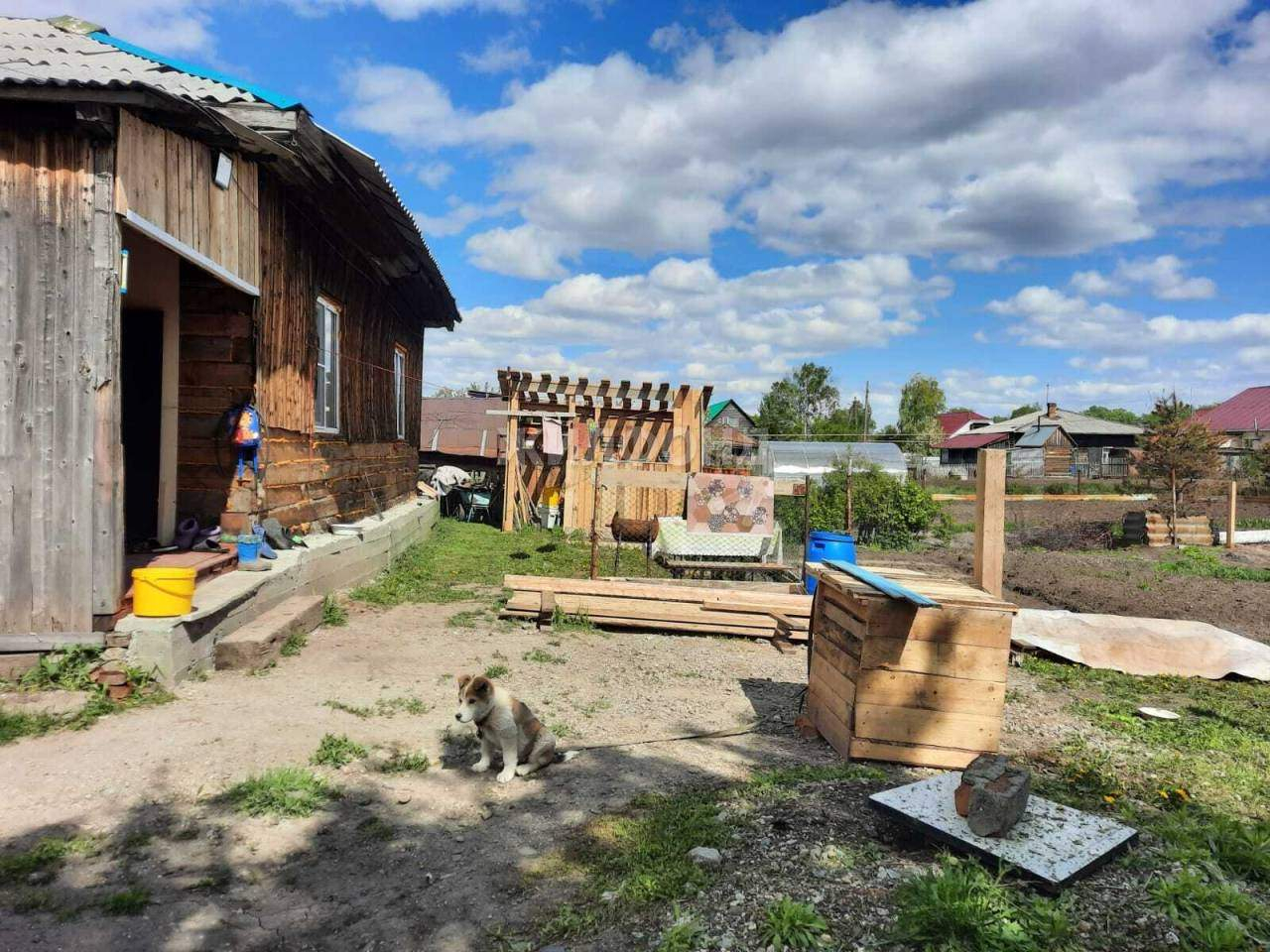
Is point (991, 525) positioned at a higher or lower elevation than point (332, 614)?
higher

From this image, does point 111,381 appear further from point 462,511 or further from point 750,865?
point 462,511

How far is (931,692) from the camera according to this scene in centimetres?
475

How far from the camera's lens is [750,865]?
3.27 meters

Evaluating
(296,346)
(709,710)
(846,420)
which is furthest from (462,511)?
(846,420)

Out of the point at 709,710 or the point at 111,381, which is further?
the point at 709,710

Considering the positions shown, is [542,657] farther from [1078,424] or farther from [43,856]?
[1078,424]

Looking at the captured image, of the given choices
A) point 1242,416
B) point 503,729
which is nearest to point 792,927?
point 503,729

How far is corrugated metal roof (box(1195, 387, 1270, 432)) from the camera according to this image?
46.8 metres

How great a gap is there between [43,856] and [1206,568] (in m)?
17.8

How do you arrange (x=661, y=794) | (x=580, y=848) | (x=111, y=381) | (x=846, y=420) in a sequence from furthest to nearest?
1. (x=846, y=420)
2. (x=111, y=381)
3. (x=661, y=794)
4. (x=580, y=848)

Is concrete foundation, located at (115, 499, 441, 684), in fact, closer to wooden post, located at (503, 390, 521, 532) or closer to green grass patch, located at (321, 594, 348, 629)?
green grass patch, located at (321, 594, 348, 629)

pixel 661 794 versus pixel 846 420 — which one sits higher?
pixel 846 420

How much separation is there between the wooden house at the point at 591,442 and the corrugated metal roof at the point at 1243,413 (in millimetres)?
44194

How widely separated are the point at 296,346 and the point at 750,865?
767 cm
